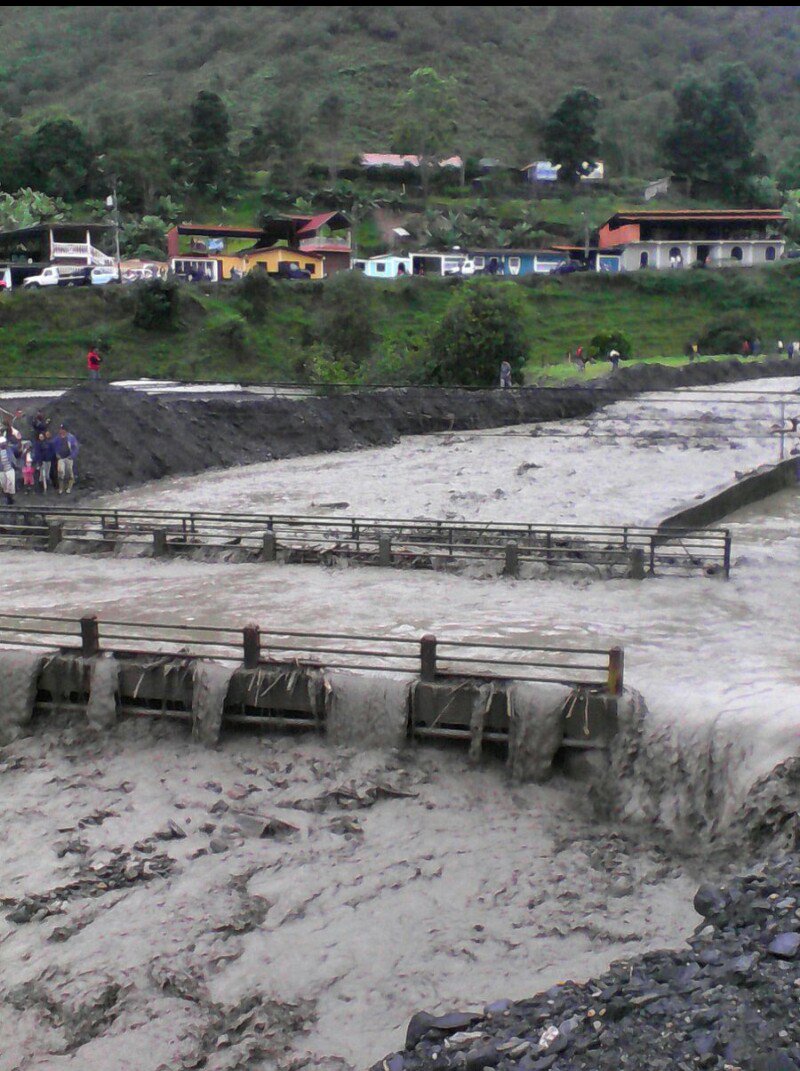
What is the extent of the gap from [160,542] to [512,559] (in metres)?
6.75

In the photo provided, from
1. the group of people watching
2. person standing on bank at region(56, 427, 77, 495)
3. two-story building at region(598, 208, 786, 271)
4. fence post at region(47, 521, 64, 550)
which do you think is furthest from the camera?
two-story building at region(598, 208, 786, 271)

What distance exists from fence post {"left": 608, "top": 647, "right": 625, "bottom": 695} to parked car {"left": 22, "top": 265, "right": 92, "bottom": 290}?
163 feet

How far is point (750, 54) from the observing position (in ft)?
474

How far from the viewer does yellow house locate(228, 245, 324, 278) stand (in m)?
66.0

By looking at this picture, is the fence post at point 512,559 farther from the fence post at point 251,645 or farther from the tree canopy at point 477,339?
the tree canopy at point 477,339

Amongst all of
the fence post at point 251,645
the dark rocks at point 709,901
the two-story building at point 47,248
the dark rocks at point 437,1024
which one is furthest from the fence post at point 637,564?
the two-story building at point 47,248

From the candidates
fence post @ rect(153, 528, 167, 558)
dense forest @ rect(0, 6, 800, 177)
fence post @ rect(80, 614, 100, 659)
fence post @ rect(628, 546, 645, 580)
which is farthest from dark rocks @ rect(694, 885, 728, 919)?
dense forest @ rect(0, 6, 800, 177)

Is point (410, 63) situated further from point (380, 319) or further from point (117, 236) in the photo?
point (380, 319)

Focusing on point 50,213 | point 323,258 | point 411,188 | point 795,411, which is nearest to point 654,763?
point 795,411

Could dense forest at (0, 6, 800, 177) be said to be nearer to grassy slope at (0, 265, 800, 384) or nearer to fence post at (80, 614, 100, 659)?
grassy slope at (0, 265, 800, 384)

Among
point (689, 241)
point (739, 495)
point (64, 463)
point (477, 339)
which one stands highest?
point (689, 241)

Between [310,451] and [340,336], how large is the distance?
1501 cm

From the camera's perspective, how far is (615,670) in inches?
494

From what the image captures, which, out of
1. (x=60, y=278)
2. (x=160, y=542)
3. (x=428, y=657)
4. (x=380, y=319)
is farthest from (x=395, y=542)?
(x=60, y=278)
